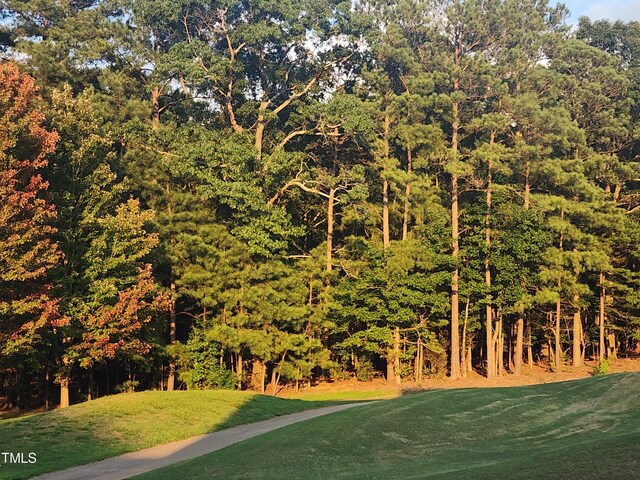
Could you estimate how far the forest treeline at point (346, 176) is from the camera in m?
31.2

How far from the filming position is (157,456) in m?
14.1

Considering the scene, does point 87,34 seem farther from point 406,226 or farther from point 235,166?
point 406,226

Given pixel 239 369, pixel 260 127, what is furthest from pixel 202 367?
pixel 260 127

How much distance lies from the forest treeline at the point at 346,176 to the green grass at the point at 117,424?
26.2 feet

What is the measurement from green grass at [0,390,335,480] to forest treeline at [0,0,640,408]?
7979 mm

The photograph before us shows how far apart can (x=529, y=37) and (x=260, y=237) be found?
66.2 feet

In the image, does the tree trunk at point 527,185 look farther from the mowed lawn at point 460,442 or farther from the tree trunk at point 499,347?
the mowed lawn at point 460,442

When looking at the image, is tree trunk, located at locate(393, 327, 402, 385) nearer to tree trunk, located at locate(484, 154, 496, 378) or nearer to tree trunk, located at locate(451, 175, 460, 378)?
tree trunk, located at locate(451, 175, 460, 378)

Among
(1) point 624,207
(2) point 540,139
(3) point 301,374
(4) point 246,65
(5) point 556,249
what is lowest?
(3) point 301,374

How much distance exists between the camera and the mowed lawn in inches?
346

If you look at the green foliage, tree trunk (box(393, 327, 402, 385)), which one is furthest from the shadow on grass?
tree trunk (box(393, 327, 402, 385))

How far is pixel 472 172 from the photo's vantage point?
35.2 m

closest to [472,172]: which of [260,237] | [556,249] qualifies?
[556,249]

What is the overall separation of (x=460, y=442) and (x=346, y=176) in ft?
74.7
